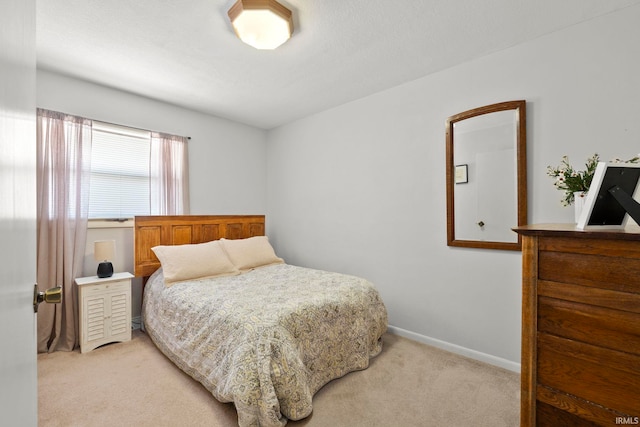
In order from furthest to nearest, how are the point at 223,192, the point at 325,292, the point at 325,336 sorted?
the point at 223,192, the point at 325,292, the point at 325,336

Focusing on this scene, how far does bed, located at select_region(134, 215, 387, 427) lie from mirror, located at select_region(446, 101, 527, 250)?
106cm

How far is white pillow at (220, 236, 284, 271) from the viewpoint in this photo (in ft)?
10.5

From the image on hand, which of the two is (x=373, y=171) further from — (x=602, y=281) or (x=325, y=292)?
(x=602, y=281)

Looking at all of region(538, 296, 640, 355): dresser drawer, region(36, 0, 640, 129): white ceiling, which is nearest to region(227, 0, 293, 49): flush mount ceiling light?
region(36, 0, 640, 129): white ceiling

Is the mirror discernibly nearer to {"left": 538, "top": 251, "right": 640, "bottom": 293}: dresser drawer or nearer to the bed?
the bed

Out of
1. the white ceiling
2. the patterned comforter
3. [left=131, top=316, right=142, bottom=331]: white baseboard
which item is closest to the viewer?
the patterned comforter

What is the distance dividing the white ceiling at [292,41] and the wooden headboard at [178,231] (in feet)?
4.70

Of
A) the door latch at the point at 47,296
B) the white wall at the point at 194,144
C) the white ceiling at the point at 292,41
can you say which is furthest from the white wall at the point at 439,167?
the door latch at the point at 47,296

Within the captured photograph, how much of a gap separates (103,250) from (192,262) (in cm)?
83

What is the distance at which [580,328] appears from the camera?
3.60 ft

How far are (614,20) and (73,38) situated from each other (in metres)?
3.85

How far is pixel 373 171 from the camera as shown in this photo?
124 inches

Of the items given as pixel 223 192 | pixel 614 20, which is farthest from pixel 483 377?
pixel 223 192

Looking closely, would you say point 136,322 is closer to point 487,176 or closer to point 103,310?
point 103,310
